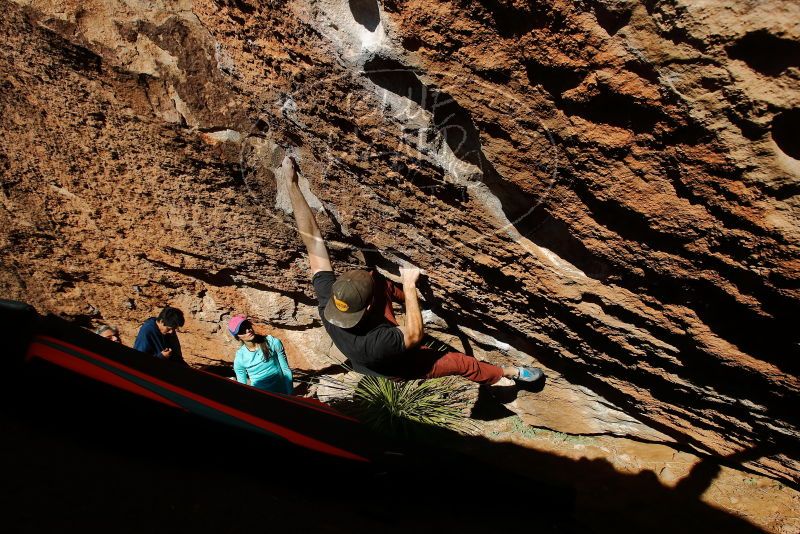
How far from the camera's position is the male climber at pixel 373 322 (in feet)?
8.53

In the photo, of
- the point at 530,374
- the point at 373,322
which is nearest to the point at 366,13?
the point at 373,322

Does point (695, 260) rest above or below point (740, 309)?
above

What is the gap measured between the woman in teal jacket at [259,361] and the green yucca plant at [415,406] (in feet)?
3.00

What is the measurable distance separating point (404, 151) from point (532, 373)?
1781mm

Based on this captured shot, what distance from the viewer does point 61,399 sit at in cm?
198

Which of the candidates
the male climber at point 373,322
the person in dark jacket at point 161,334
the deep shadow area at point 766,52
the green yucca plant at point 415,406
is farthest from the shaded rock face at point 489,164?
the green yucca plant at point 415,406

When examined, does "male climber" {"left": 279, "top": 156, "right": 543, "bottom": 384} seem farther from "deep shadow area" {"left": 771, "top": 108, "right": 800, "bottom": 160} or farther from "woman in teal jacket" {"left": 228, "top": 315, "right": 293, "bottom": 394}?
"deep shadow area" {"left": 771, "top": 108, "right": 800, "bottom": 160}

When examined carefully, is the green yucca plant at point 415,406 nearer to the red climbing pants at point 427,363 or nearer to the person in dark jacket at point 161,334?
the red climbing pants at point 427,363

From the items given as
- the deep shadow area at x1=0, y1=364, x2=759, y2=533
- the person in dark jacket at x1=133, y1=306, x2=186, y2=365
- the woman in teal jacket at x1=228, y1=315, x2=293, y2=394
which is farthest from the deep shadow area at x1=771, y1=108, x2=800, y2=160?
the person in dark jacket at x1=133, y1=306, x2=186, y2=365

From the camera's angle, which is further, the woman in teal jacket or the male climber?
the woman in teal jacket

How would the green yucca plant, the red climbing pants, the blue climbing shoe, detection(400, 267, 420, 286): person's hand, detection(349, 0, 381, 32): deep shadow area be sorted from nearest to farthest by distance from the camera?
detection(349, 0, 381, 32): deep shadow area < detection(400, 267, 420, 286): person's hand < the red climbing pants < the blue climbing shoe < the green yucca plant

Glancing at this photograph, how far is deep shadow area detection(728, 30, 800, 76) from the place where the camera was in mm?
1161

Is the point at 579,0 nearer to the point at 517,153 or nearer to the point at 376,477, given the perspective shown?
the point at 517,153

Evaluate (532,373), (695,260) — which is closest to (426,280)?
(532,373)
